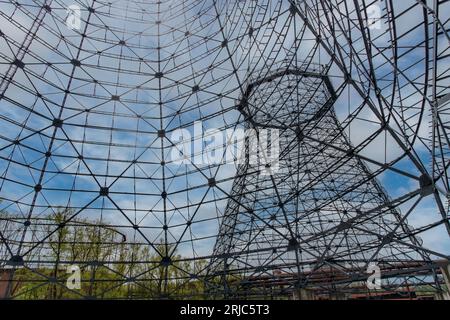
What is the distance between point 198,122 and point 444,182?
17048 mm

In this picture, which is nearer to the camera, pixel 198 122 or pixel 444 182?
pixel 444 182

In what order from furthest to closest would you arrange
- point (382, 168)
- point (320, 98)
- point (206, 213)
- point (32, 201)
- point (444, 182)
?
point (320, 98) < point (206, 213) < point (32, 201) < point (382, 168) < point (444, 182)

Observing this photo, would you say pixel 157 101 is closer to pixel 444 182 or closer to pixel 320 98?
pixel 320 98

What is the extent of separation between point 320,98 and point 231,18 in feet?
39.8

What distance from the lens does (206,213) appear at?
75.8ft

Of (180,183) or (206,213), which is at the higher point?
(180,183)

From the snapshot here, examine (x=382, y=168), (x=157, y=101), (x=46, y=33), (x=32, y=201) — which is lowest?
(x=382, y=168)
